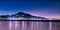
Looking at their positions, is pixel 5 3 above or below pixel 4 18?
above

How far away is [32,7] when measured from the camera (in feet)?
6.36

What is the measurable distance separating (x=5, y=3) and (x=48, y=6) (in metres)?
0.97

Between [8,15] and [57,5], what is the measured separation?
1117mm

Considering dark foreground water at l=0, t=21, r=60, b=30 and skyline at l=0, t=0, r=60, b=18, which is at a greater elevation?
skyline at l=0, t=0, r=60, b=18

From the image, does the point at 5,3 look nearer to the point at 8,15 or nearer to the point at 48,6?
the point at 8,15

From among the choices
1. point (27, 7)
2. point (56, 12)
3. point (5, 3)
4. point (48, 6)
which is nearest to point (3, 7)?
point (5, 3)

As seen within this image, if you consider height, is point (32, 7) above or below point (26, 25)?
above

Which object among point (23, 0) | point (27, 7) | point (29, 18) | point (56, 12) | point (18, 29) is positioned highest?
point (23, 0)

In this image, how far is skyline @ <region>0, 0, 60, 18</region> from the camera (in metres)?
1.92

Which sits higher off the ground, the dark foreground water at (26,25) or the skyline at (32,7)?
the skyline at (32,7)

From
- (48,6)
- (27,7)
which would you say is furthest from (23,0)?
(48,6)

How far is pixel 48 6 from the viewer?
194 cm

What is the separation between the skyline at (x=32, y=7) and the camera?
192 centimetres

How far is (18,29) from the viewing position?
198 centimetres
